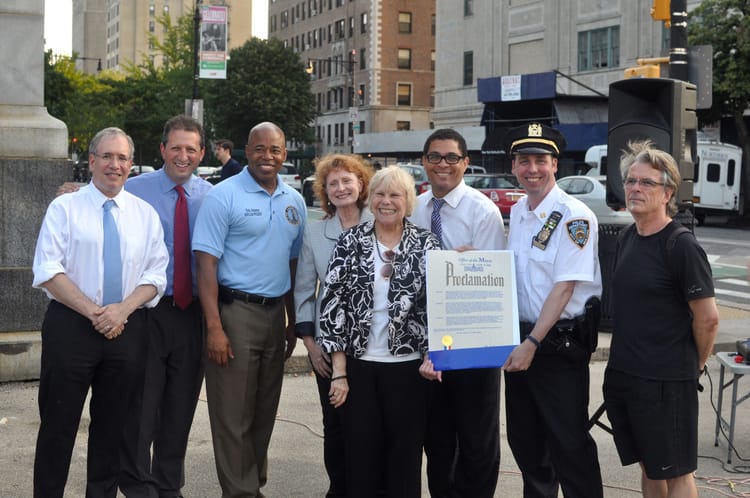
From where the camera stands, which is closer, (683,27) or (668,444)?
(668,444)

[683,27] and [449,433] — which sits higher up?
[683,27]

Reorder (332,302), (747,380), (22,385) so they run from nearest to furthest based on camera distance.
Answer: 1. (332,302)
2. (22,385)
3. (747,380)

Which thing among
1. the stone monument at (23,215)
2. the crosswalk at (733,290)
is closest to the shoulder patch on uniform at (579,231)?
the stone monument at (23,215)

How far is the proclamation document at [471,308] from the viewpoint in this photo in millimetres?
4793

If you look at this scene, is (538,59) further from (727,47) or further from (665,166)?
(665,166)

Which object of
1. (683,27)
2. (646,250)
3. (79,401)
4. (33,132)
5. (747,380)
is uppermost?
(683,27)

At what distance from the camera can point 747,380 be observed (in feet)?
31.0

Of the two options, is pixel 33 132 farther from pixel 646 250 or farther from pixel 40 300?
pixel 646 250

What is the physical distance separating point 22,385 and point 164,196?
366 cm

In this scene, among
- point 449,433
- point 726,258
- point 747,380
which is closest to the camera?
point 449,433

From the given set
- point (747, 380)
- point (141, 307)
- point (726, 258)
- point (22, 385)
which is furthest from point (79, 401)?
point (726, 258)

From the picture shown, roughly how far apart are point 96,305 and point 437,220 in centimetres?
195

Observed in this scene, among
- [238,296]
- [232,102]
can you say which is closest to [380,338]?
[238,296]

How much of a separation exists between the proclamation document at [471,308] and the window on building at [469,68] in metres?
51.5
